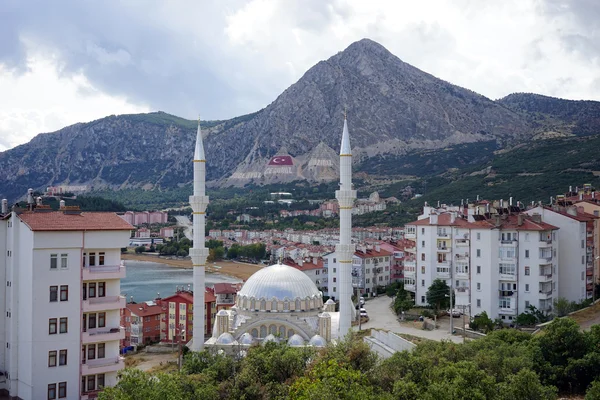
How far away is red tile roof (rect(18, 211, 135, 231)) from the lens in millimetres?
20188

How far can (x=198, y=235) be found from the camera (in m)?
35.0

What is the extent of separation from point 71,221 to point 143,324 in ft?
74.5

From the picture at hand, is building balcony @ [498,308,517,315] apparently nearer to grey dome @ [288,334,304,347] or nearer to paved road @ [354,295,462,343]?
paved road @ [354,295,462,343]

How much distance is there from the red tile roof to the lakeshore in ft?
173

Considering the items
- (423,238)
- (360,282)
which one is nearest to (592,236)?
(423,238)

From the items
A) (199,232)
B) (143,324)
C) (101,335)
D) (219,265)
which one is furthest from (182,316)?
(219,265)

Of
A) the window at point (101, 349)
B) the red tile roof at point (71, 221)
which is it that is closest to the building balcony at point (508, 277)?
the red tile roof at point (71, 221)

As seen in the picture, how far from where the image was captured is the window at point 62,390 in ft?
65.8

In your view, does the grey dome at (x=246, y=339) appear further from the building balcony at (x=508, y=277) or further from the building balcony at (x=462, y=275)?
Answer: the building balcony at (x=508, y=277)

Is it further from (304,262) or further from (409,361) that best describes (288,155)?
(409,361)

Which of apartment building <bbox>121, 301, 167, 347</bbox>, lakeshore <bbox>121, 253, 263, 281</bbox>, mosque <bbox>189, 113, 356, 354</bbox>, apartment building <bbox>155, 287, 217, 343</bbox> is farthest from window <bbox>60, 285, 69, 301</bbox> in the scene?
lakeshore <bbox>121, 253, 263, 281</bbox>

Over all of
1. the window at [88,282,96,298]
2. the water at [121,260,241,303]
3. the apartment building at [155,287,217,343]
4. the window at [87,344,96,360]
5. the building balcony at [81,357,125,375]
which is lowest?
the water at [121,260,241,303]

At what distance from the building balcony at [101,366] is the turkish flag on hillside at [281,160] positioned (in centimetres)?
16478

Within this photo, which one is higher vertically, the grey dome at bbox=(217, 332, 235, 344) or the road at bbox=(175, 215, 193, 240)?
the road at bbox=(175, 215, 193, 240)
